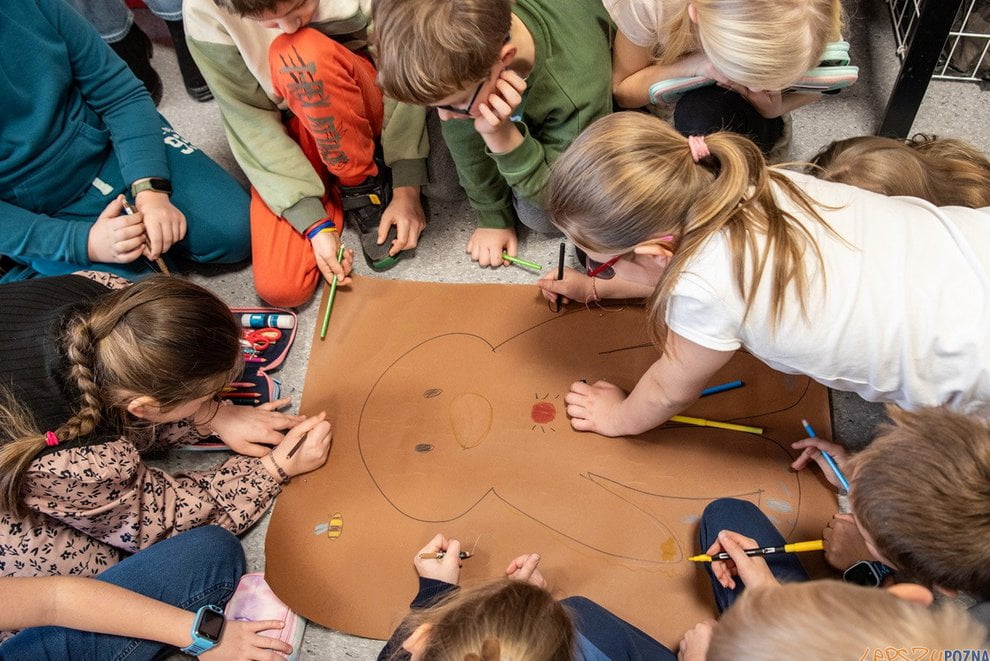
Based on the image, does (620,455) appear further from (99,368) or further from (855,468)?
(99,368)

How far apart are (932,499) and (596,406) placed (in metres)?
0.49

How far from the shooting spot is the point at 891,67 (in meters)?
1.54

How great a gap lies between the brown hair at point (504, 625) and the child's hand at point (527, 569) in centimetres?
26

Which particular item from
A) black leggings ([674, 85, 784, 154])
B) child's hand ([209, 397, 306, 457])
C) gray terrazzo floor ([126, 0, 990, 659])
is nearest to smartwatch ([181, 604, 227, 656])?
gray terrazzo floor ([126, 0, 990, 659])

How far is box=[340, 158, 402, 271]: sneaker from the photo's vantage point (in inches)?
53.0

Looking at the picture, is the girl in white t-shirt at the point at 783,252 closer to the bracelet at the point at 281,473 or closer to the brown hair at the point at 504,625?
the brown hair at the point at 504,625

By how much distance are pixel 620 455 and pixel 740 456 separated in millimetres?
180

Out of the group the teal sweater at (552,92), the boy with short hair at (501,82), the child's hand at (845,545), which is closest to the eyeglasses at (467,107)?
the boy with short hair at (501,82)

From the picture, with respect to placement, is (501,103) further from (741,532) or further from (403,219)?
(741,532)

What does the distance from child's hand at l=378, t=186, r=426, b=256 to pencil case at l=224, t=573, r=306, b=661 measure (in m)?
0.62

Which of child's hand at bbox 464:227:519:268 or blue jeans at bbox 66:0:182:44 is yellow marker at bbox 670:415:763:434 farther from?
blue jeans at bbox 66:0:182:44

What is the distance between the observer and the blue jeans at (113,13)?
1.53 m

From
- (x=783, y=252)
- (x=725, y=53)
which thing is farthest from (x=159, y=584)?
(x=725, y=53)

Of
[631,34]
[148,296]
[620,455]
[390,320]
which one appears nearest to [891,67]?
[631,34]
